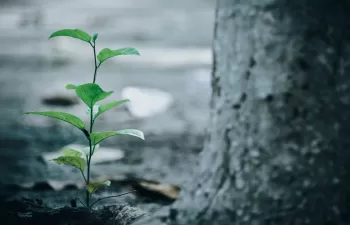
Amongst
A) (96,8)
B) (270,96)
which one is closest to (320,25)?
(270,96)

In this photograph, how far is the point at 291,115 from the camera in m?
0.90

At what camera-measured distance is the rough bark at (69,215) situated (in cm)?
107

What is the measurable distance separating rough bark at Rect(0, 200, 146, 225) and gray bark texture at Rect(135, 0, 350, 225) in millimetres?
280

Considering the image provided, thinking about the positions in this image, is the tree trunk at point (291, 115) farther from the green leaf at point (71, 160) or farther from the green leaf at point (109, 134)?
the green leaf at point (71, 160)

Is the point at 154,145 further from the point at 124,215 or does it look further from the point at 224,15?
the point at 224,15

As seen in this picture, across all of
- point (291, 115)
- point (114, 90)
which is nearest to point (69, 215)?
point (291, 115)

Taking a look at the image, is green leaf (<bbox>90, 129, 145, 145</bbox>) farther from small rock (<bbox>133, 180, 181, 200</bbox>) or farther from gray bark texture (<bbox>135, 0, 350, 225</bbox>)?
small rock (<bbox>133, 180, 181, 200</bbox>)

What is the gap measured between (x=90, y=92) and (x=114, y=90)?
2258 millimetres

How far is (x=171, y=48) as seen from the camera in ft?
15.0

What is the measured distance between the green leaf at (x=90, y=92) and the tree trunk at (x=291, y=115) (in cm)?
27

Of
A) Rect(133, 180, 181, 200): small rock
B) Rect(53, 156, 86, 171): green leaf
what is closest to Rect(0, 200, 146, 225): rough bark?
Rect(53, 156, 86, 171): green leaf

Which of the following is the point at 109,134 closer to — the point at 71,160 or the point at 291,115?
the point at 71,160

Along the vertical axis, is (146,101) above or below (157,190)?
below

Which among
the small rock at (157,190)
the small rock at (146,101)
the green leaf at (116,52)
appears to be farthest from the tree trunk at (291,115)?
the small rock at (146,101)
